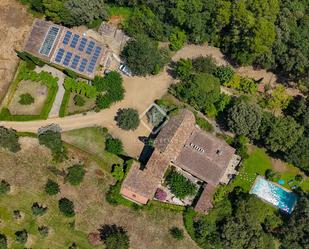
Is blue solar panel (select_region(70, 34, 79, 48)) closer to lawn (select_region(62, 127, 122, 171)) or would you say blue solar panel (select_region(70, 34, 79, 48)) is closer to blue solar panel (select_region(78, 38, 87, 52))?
blue solar panel (select_region(78, 38, 87, 52))

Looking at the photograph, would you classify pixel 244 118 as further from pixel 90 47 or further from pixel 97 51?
pixel 90 47

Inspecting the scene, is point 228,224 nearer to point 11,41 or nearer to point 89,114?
point 89,114

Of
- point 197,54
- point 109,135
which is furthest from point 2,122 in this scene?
point 197,54

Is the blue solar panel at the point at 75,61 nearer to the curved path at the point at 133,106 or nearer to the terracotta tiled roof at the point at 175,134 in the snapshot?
the curved path at the point at 133,106

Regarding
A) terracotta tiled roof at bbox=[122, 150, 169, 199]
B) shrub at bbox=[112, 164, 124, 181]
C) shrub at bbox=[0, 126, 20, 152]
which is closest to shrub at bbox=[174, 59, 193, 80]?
terracotta tiled roof at bbox=[122, 150, 169, 199]

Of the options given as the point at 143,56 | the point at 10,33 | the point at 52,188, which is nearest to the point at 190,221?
the point at 52,188

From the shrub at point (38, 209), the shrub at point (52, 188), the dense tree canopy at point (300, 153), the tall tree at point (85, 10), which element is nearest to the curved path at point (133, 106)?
the shrub at point (52, 188)
